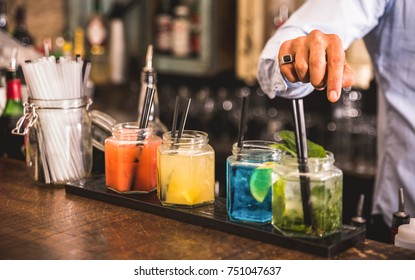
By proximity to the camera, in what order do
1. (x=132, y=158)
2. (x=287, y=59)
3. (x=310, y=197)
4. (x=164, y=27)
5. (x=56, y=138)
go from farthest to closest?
(x=164, y=27) < (x=56, y=138) < (x=132, y=158) < (x=287, y=59) < (x=310, y=197)

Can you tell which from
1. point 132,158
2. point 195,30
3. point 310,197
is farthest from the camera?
point 195,30

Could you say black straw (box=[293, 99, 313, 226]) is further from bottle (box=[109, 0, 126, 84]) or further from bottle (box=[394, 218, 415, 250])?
bottle (box=[109, 0, 126, 84])

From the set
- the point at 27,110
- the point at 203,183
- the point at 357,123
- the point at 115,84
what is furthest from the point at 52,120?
the point at 115,84

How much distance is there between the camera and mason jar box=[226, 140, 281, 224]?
1.28m

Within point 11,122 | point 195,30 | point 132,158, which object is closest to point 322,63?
point 132,158

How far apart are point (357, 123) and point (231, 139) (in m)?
0.77

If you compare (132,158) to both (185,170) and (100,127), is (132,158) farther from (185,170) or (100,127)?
(100,127)

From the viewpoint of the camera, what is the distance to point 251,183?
128cm

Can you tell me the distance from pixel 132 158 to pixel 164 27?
245cm

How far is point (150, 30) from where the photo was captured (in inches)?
153

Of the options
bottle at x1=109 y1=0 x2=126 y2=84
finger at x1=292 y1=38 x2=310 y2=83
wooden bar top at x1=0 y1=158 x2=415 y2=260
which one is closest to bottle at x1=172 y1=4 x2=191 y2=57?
bottle at x1=109 y1=0 x2=126 y2=84

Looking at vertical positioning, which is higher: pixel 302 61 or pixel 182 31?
pixel 182 31
